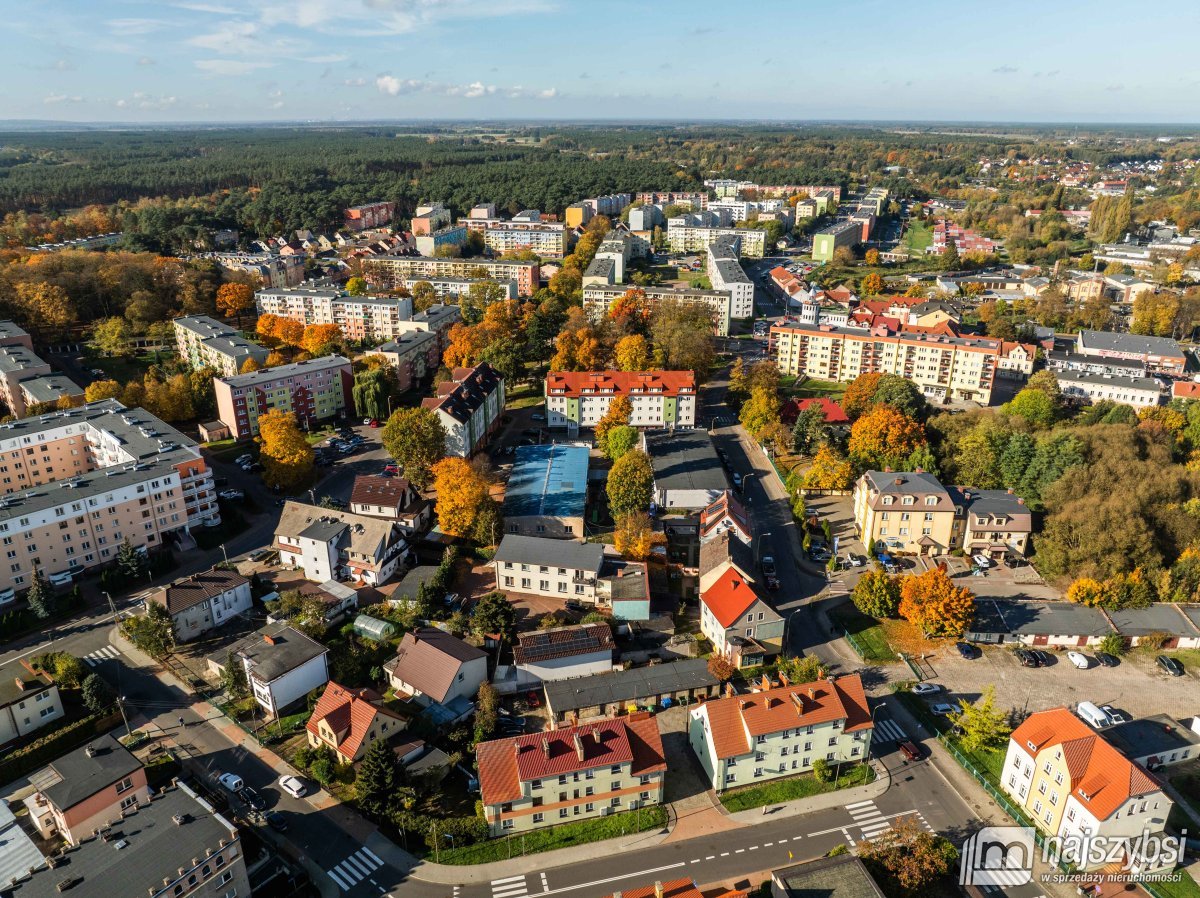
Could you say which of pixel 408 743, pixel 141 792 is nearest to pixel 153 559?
pixel 141 792

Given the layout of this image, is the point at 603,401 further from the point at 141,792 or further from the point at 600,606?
the point at 141,792

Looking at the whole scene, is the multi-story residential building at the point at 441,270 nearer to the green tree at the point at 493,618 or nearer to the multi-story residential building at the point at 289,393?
the multi-story residential building at the point at 289,393

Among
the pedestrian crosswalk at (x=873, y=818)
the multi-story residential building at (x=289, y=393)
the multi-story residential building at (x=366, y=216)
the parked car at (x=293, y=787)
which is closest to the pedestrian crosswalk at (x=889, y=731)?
the pedestrian crosswalk at (x=873, y=818)

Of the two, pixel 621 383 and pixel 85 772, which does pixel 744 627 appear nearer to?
pixel 85 772

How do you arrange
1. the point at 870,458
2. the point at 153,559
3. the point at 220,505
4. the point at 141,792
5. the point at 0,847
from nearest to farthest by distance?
the point at 0,847, the point at 141,792, the point at 153,559, the point at 220,505, the point at 870,458

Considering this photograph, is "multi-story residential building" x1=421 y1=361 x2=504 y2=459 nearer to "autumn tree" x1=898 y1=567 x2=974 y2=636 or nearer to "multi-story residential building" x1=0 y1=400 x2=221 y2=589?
"multi-story residential building" x1=0 y1=400 x2=221 y2=589

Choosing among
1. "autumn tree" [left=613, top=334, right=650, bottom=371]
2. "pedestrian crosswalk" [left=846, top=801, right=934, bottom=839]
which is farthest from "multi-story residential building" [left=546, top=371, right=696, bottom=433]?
"pedestrian crosswalk" [left=846, top=801, right=934, bottom=839]
